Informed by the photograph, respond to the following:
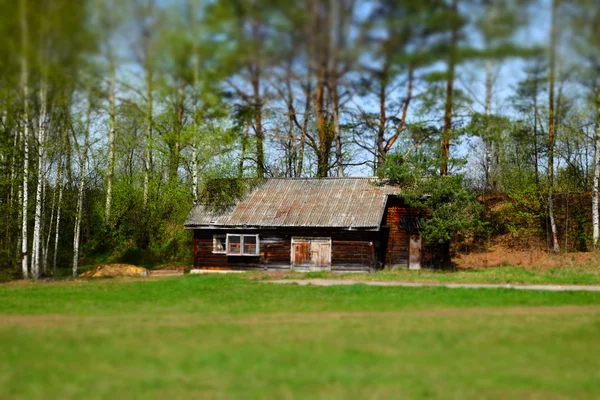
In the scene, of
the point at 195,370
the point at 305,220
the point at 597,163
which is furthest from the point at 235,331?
Result: the point at 597,163

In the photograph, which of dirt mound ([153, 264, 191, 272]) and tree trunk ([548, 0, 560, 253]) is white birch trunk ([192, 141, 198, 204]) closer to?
dirt mound ([153, 264, 191, 272])

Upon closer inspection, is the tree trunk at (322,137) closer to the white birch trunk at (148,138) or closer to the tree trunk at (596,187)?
the white birch trunk at (148,138)

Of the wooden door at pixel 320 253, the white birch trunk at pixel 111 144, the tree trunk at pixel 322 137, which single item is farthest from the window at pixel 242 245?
the tree trunk at pixel 322 137

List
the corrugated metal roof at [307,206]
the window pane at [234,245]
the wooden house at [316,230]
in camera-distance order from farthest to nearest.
A: the window pane at [234,245] < the corrugated metal roof at [307,206] < the wooden house at [316,230]

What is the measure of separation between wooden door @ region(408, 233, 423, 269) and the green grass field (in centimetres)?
1214

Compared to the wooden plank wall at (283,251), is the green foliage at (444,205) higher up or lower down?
higher up

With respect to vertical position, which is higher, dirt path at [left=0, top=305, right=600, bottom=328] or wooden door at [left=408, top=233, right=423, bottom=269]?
wooden door at [left=408, top=233, right=423, bottom=269]

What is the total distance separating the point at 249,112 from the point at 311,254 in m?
11.2

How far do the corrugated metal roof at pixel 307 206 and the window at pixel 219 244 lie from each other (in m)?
0.83

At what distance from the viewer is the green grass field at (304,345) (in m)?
9.20

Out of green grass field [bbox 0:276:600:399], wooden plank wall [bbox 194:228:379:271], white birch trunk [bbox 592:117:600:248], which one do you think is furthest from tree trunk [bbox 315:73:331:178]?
green grass field [bbox 0:276:600:399]

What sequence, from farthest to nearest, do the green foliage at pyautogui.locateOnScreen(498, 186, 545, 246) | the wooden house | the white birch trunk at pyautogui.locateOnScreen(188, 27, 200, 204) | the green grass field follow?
1. the green foliage at pyautogui.locateOnScreen(498, 186, 545, 246)
2. the white birch trunk at pyautogui.locateOnScreen(188, 27, 200, 204)
3. the wooden house
4. the green grass field

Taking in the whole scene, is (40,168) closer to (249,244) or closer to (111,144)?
(111,144)

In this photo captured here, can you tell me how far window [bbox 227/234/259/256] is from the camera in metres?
31.5
